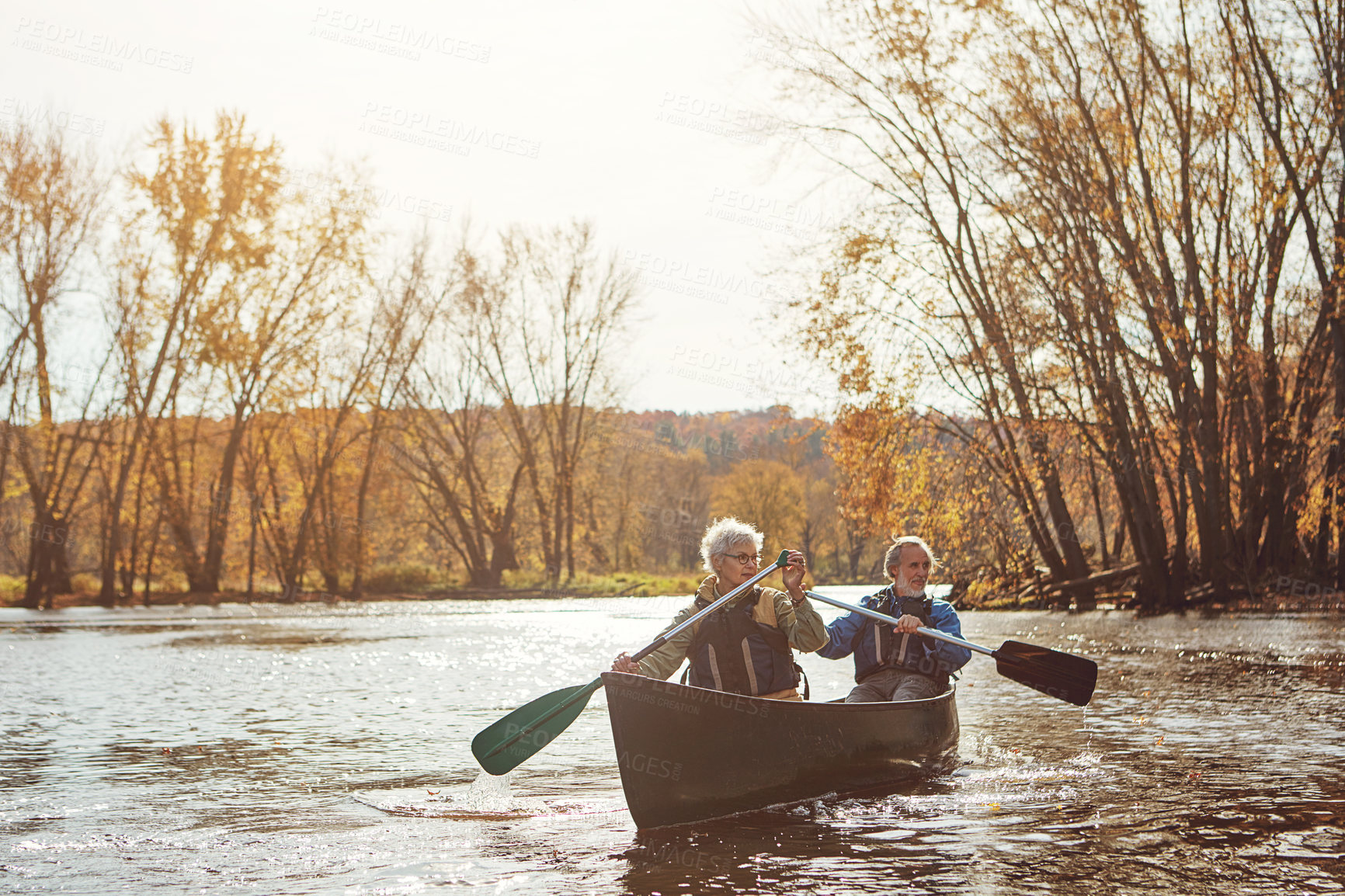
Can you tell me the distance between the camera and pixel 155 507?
30203 mm

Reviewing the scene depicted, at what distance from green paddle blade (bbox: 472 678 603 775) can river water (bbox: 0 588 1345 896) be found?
0.97 ft

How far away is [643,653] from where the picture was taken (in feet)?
19.2

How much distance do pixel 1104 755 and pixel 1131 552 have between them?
21.5 m

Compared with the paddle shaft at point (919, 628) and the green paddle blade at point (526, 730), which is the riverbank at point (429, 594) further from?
the green paddle blade at point (526, 730)

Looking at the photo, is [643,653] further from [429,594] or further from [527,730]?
[429,594]

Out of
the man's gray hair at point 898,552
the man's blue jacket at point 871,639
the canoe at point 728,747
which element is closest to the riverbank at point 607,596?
the man's blue jacket at point 871,639

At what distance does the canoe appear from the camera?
5340mm

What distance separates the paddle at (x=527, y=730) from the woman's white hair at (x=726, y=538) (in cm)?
47

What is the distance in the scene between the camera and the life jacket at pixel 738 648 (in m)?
5.91

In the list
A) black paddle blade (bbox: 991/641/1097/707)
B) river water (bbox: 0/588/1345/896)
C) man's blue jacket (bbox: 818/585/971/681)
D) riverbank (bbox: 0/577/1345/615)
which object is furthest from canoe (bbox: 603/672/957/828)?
riverbank (bbox: 0/577/1345/615)

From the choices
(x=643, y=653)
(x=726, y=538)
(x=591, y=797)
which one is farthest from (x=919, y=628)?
(x=591, y=797)

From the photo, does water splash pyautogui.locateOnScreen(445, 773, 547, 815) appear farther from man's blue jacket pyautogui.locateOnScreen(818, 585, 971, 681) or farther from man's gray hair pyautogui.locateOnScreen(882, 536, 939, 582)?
man's gray hair pyautogui.locateOnScreen(882, 536, 939, 582)

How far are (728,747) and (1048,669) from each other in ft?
8.64

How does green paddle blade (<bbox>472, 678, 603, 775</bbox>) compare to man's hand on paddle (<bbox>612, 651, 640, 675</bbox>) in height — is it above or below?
below
